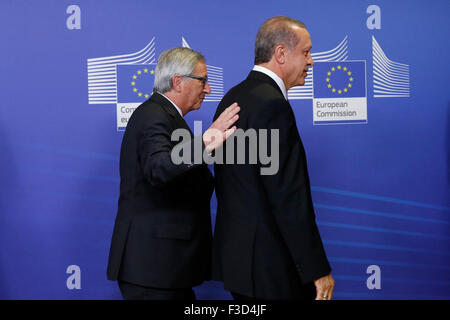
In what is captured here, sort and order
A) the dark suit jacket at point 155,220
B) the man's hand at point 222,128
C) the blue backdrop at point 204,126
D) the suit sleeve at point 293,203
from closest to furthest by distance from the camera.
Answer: the suit sleeve at point 293,203 < the man's hand at point 222,128 < the dark suit jacket at point 155,220 < the blue backdrop at point 204,126

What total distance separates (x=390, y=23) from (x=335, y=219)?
1.28m

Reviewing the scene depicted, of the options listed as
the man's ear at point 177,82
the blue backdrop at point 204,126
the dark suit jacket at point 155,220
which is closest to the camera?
the dark suit jacket at point 155,220

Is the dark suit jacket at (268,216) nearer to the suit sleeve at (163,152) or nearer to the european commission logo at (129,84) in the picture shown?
the suit sleeve at (163,152)

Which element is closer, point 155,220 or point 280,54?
point 280,54

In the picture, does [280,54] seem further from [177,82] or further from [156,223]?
[156,223]

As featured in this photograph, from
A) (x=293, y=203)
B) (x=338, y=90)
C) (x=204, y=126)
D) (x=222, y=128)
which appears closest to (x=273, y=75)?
(x=222, y=128)

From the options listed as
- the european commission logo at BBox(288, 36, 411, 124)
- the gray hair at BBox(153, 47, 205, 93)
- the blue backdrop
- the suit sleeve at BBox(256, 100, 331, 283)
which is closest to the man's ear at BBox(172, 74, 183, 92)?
the gray hair at BBox(153, 47, 205, 93)

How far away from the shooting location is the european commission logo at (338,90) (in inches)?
126

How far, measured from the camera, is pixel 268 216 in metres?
1.65

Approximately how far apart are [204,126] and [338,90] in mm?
867

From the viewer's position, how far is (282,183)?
1.58m

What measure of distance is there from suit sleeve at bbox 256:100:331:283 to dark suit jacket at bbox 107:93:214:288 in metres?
0.52

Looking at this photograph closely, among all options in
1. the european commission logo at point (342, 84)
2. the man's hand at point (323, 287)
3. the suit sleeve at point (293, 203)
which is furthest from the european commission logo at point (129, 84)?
the man's hand at point (323, 287)

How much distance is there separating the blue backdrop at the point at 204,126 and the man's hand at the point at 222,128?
1.42 m
